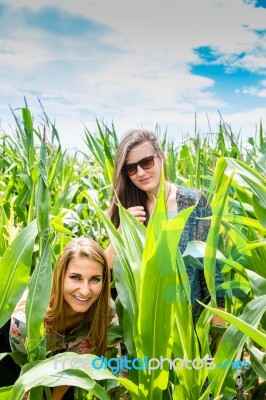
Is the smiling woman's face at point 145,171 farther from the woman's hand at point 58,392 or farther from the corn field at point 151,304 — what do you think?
the woman's hand at point 58,392

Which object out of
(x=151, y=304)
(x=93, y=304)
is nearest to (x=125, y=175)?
(x=93, y=304)

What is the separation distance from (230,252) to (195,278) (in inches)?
10.2

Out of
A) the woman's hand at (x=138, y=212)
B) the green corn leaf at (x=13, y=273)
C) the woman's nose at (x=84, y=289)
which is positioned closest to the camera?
the green corn leaf at (x=13, y=273)

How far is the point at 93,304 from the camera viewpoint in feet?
3.60

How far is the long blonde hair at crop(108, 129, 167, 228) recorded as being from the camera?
4.48 feet

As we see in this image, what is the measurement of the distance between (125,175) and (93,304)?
47 cm

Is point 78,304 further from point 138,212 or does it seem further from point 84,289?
point 138,212

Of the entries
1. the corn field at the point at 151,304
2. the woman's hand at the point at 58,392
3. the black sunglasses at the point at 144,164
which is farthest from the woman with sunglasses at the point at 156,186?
the woman's hand at the point at 58,392

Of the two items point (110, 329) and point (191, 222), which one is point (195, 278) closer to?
point (191, 222)

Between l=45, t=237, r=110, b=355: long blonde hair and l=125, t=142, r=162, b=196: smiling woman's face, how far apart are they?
33 centimetres

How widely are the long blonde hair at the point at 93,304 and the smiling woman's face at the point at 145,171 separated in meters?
0.33

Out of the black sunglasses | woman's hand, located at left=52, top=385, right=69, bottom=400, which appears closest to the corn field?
woman's hand, located at left=52, top=385, right=69, bottom=400

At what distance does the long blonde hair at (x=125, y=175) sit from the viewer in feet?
4.48

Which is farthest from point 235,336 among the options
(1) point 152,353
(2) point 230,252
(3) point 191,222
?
(3) point 191,222
